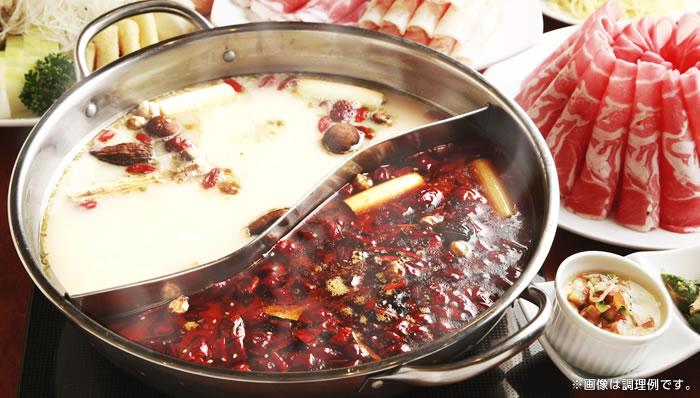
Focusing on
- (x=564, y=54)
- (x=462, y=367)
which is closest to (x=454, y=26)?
(x=564, y=54)

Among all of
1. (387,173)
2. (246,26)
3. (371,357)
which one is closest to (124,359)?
(371,357)

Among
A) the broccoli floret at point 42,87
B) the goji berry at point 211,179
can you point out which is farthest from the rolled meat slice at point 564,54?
the broccoli floret at point 42,87

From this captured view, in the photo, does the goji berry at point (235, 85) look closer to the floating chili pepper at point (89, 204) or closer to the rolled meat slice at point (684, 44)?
the floating chili pepper at point (89, 204)

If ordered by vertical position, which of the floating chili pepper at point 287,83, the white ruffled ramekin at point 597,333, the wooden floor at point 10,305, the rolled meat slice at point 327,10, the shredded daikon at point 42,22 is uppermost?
the shredded daikon at point 42,22

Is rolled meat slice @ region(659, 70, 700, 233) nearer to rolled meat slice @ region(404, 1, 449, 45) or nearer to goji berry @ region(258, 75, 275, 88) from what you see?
rolled meat slice @ region(404, 1, 449, 45)

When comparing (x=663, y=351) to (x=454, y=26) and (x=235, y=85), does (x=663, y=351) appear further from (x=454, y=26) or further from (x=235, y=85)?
(x=235, y=85)

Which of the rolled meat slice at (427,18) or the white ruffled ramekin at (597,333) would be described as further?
the rolled meat slice at (427,18)

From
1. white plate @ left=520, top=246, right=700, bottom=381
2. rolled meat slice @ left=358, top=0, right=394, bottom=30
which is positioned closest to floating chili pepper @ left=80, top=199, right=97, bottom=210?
white plate @ left=520, top=246, right=700, bottom=381

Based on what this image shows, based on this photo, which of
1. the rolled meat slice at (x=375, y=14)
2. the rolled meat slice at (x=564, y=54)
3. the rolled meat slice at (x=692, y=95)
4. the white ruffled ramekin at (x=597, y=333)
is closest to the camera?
the white ruffled ramekin at (x=597, y=333)
